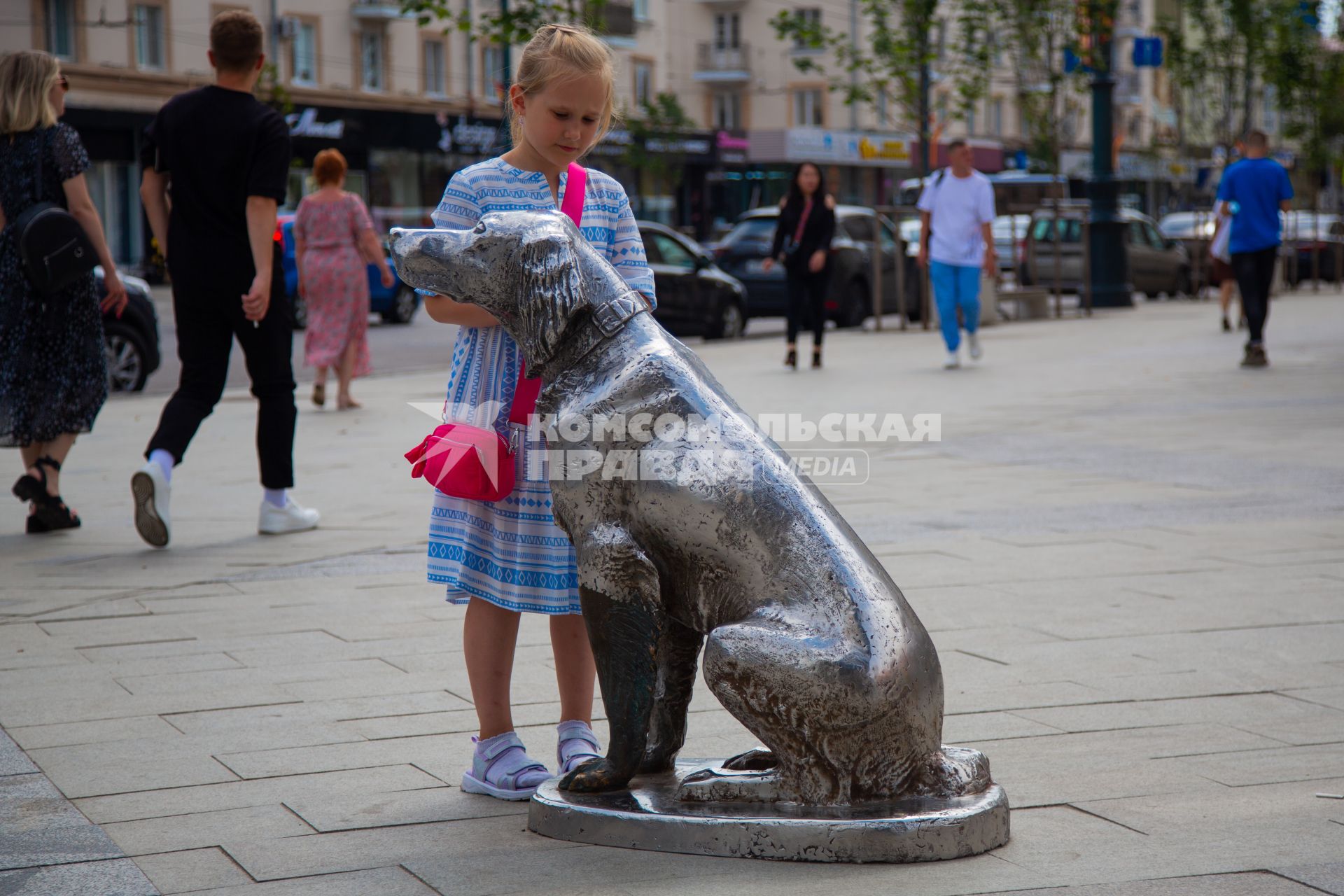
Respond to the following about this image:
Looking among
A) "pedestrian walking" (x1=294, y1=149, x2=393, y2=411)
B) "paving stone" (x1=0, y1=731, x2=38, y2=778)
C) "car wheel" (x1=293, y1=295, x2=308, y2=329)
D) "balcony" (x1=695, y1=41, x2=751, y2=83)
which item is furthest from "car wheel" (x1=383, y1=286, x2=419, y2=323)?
"balcony" (x1=695, y1=41, x2=751, y2=83)

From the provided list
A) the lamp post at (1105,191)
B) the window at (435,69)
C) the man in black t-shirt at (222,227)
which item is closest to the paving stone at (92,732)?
the man in black t-shirt at (222,227)

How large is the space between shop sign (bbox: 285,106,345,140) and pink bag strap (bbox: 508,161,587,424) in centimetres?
3779

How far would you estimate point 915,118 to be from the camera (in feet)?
83.6

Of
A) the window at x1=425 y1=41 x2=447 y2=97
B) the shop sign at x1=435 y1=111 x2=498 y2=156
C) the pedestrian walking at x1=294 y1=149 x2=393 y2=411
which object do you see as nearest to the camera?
the pedestrian walking at x1=294 y1=149 x2=393 y2=411

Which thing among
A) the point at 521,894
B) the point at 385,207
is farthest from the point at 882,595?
the point at 385,207

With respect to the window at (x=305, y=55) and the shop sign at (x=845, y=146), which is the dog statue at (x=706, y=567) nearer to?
the window at (x=305, y=55)

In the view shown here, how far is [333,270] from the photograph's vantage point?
11.7 metres

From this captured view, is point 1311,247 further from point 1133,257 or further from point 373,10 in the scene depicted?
point 373,10

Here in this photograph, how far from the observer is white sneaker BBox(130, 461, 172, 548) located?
6.05 metres

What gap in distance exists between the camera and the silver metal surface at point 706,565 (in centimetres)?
281

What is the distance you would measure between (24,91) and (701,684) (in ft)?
14.1

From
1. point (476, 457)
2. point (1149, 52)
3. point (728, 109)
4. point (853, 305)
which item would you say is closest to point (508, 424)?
point (476, 457)

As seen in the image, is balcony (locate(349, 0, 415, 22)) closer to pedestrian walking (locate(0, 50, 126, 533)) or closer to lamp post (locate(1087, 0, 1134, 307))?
lamp post (locate(1087, 0, 1134, 307))

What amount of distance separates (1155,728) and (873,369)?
1039cm
